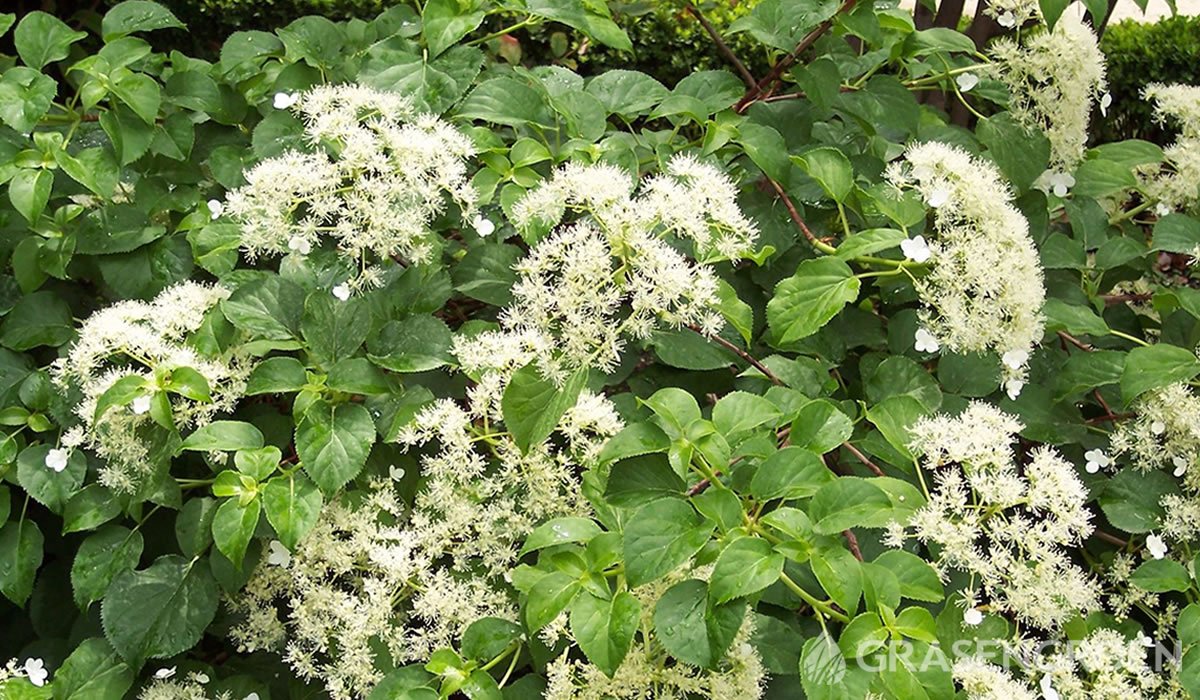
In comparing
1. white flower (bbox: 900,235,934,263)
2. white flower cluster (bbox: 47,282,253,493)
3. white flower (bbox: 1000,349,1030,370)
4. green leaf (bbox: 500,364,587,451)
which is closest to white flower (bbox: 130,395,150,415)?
white flower cluster (bbox: 47,282,253,493)

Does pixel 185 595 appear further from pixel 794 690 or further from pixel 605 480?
pixel 794 690

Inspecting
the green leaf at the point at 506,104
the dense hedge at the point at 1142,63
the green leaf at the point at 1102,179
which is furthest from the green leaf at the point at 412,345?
the dense hedge at the point at 1142,63

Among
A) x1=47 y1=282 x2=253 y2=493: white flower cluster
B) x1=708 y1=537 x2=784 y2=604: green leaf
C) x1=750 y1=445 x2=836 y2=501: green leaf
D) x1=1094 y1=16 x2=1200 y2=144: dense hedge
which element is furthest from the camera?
x1=1094 y1=16 x2=1200 y2=144: dense hedge

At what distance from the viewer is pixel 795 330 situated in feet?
4.84

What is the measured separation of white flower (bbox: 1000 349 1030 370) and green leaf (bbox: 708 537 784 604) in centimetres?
59

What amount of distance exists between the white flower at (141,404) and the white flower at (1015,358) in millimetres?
1108

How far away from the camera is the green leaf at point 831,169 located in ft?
5.26

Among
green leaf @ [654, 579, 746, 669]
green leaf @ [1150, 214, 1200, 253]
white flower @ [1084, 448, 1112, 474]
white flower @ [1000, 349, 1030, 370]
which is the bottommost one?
white flower @ [1084, 448, 1112, 474]

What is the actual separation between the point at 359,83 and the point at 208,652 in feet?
2.89

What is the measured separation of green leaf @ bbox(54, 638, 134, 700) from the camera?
1.45m

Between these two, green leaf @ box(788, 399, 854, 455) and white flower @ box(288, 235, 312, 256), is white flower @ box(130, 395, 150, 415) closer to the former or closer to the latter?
white flower @ box(288, 235, 312, 256)

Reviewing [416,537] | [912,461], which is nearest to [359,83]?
[416,537]

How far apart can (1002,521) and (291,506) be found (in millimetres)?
835

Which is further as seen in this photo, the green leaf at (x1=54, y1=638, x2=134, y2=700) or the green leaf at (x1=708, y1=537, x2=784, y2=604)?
the green leaf at (x1=54, y1=638, x2=134, y2=700)
